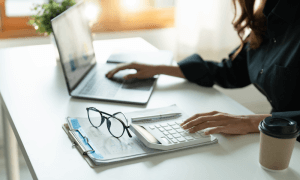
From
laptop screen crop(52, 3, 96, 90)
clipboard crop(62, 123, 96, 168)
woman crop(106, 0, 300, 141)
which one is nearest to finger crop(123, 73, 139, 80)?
woman crop(106, 0, 300, 141)

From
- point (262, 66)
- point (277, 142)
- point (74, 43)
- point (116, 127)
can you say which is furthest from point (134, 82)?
point (277, 142)

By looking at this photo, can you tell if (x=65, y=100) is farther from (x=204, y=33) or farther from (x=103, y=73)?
(x=204, y=33)

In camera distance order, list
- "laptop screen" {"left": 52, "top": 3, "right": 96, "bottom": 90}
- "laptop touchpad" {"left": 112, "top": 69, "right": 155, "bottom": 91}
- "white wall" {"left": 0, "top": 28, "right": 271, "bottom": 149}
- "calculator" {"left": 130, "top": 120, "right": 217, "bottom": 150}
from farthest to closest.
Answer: "white wall" {"left": 0, "top": 28, "right": 271, "bottom": 149}, "laptop touchpad" {"left": 112, "top": 69, "right": 155, "bottom": 91}, "laptop screen" {"left": 52, "top": 3, "right": 96, "bottom": 90}, "calculator" {"left": 130, "top": 120, "right": 217, "bottom": 150}

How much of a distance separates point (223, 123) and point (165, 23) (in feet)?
5.51

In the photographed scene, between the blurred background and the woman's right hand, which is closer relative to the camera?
the woman's right hand

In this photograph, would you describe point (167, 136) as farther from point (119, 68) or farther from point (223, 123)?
point (119, 68)

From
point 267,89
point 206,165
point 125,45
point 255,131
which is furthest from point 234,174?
point 125,45

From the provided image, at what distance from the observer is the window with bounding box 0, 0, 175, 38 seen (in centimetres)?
203

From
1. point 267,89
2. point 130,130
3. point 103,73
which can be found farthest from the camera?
point 103,73

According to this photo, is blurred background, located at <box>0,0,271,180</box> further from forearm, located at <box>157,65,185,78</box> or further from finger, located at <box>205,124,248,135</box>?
finger, located at <box>205,124,248,135</box>

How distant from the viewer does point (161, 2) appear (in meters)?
2.29

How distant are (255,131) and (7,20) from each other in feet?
5.89

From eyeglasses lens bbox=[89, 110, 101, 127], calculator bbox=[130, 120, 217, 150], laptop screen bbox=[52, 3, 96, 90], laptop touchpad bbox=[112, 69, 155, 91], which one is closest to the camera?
calculator bbox=[130, 120, 217, 150]

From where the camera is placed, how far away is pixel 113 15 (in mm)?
2221
